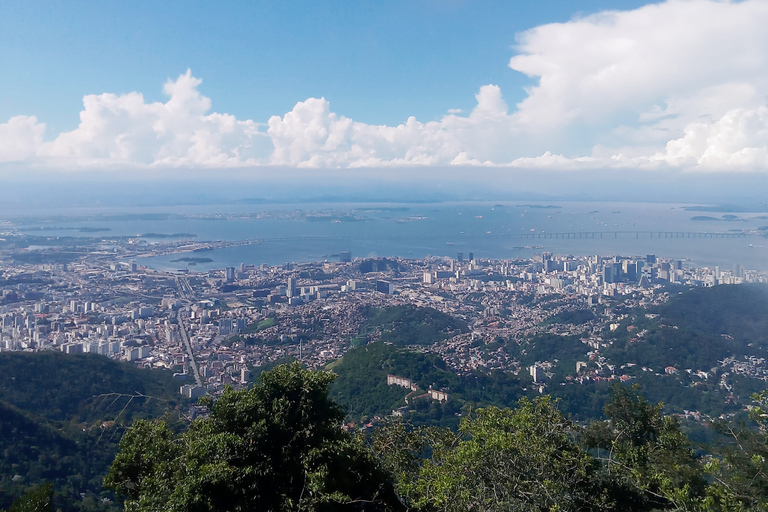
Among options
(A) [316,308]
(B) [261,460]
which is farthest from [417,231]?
(B) [261,460]

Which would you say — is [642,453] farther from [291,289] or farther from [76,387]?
[291,289]

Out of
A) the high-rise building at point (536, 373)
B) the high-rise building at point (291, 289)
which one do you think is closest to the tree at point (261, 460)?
the high-rise building at point (536, 373)

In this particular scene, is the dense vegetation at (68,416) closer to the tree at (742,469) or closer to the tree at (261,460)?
the tree at (261,460)

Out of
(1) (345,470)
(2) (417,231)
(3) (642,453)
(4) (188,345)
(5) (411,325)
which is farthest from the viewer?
(2) (417,231)

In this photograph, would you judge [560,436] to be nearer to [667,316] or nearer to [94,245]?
[667,316]

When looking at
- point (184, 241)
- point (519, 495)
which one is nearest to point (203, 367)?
point (519, 495)

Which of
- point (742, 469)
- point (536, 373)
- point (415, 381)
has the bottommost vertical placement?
point (536, 373)

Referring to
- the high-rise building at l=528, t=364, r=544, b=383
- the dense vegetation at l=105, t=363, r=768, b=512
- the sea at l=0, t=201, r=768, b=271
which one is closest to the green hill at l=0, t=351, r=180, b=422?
the dense vegetation at l=105, t=363, r=768, b=512
